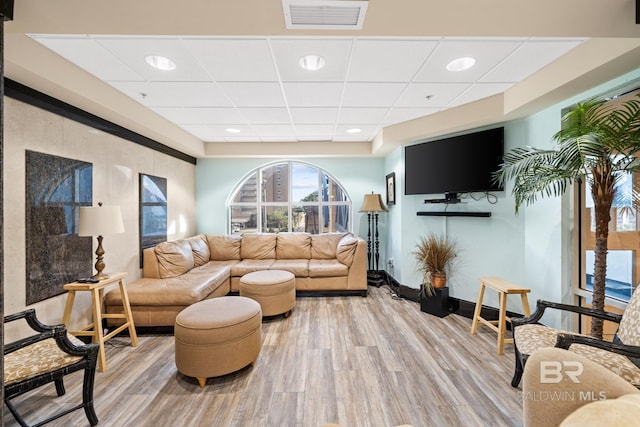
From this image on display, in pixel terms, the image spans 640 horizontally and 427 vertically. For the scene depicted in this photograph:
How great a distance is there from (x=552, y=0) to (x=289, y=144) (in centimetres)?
375

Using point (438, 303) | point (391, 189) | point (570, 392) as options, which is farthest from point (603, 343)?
point (391, 189)

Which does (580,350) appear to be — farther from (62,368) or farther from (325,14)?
(62,368)

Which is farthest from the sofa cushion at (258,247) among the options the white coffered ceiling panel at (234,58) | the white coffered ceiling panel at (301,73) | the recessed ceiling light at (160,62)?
the recessed ceiling light at (160,62)

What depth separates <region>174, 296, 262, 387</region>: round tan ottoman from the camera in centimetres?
194

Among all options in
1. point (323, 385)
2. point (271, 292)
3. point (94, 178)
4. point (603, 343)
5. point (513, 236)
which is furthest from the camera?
point (271, 292)

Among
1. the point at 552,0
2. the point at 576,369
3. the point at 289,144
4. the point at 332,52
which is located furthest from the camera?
the point at 289,144

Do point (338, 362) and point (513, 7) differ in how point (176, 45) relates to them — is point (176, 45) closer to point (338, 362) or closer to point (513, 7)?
point (513, 7)

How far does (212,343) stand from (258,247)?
2.52 meters

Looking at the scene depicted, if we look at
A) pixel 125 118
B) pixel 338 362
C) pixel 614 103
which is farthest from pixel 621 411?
pixel 125 118

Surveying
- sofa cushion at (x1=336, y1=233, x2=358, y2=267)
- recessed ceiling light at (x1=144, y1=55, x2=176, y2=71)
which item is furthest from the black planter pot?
recessed ceiling light at (x1=144, y1=55, x2=176, y2=71)

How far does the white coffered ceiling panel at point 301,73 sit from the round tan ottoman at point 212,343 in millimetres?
2044

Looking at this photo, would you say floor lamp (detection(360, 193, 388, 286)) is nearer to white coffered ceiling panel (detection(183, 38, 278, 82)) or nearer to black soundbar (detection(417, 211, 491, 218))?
black soundbar (detection(417, 211, 491, 218))

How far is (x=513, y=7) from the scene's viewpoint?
1.31 metres

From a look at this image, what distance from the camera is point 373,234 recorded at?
4824 mm
